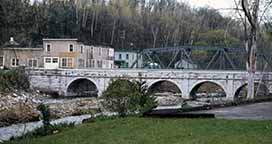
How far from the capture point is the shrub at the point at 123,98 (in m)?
17.4

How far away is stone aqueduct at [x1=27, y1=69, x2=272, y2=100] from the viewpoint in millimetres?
42531

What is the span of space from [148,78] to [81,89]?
12055 millimetres

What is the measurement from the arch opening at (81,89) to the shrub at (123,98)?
33.9m

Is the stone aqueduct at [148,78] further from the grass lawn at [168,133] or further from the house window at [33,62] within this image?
the grass lawn at [168,133]

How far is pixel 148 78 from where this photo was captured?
4700 centimetres

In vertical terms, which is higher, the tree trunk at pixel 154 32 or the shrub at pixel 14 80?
the tree trunk at pixel 154 32

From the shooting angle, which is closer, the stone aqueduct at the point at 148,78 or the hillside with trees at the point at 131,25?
the stone aqueduct at the point at 148,78

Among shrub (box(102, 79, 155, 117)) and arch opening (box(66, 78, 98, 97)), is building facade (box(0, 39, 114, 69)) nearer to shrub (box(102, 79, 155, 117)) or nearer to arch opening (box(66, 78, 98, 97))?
arch opening (box(66, 78, 98, 97))

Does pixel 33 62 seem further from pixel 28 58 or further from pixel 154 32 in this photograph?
pixel 154 32

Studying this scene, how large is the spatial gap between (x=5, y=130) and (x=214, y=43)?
182 ft

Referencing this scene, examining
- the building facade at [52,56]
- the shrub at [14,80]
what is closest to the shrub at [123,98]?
the shrub at [14,80]

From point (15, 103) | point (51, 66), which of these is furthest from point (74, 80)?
point (15, 103)

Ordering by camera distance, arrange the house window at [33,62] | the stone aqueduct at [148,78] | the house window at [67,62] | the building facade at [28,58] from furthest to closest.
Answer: the house window at [33,62] → the house window at [67,62] → the building facade at [28,58] → the stone aqueduct at [148,78]

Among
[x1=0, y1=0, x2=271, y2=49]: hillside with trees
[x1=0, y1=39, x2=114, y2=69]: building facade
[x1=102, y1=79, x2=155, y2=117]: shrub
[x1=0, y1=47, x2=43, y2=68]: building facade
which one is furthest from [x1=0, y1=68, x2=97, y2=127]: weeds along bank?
[x1=0, y1=0, x2=271, y2=49]: hillside with trees
